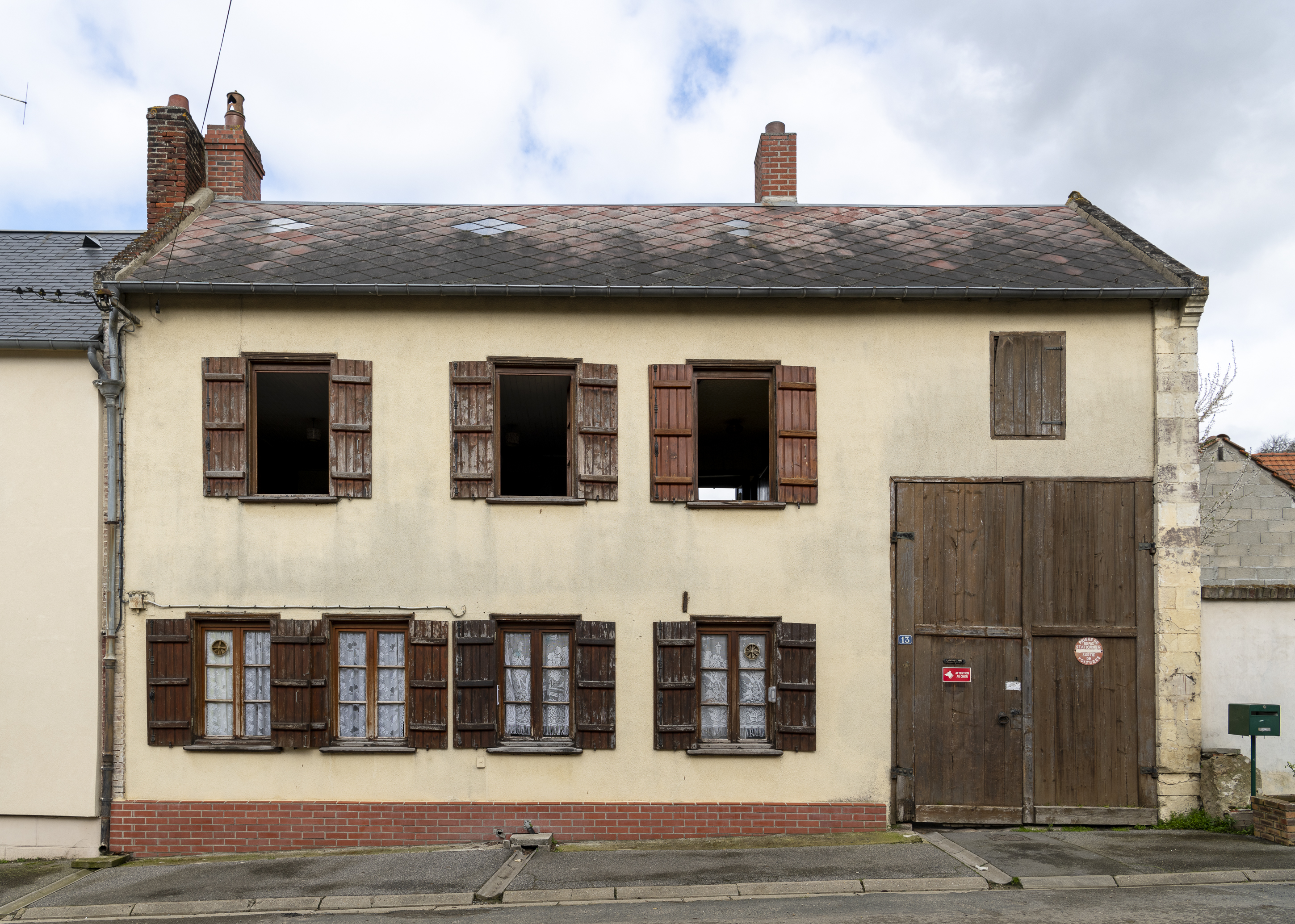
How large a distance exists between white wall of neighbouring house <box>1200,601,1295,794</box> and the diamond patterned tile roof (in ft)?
12.2

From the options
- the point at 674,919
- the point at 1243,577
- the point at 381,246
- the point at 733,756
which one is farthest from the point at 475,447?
the point at 1243,577

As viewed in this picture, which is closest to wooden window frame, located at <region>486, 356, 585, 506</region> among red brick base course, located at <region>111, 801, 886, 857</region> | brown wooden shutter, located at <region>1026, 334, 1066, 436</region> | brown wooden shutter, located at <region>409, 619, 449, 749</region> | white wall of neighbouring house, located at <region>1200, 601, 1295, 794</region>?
brown wooden shutter, located at <region>409, 619, 449, 749</region>

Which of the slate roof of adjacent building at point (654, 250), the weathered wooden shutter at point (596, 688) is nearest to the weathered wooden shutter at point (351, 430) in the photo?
the slate roof of adjacent building at point (654, 250)

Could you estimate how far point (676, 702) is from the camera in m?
8.35

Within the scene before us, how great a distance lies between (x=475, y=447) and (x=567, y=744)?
3.22 metres

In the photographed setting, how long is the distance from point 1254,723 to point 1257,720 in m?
0.04

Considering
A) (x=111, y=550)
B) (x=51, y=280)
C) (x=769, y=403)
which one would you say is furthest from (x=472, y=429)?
(x=51, y=280)

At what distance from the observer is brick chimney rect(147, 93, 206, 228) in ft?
34.9

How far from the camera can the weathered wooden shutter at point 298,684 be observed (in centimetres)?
828

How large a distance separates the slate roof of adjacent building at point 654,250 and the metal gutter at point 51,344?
702 mm

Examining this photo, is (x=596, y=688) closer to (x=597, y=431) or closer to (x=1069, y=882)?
(x=597, y=431)

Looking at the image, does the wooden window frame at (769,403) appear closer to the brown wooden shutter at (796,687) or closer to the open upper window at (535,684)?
the brown wooden shutter at (796,687)

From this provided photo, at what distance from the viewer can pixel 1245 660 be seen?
878cm

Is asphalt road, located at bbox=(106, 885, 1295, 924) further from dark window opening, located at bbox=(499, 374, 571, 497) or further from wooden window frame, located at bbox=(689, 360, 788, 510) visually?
dark window opening, located at bbox=(499, 374, 571, 497)
